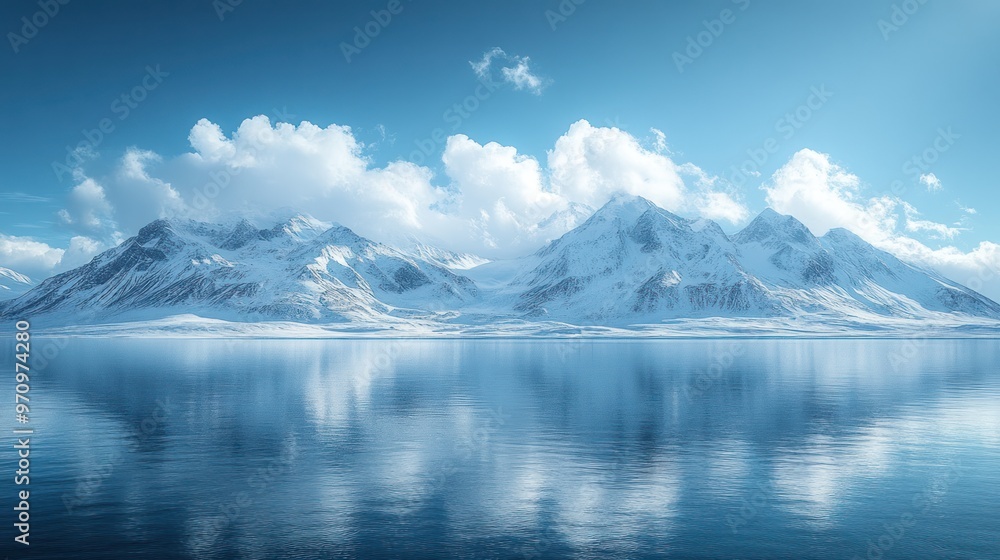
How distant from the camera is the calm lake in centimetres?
2870

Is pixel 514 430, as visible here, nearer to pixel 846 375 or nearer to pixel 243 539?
pixel 243 539

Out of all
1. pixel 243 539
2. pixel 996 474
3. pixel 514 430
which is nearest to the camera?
pixel 243 539

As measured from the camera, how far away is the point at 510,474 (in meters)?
39.6

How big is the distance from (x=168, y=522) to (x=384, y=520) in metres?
9.22

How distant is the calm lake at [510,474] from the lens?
2870 centimetres

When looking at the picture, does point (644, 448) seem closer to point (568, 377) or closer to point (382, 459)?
point (382, 459)

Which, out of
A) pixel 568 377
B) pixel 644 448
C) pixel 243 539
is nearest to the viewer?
pixel 243 539

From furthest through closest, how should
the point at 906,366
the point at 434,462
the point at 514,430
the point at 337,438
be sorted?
Result: 1. the point at 906,366
2. the point at 514,430
3. the point at 337,438
4. the point at 434,462

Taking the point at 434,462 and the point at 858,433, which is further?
the point at 858,433

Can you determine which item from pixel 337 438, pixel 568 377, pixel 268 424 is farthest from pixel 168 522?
pixel 568 377

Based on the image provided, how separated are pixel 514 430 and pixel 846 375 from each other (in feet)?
233

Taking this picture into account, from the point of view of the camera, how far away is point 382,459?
43.5 metres

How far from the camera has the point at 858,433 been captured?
52469 mm

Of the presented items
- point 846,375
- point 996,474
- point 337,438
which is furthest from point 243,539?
point 846,375
